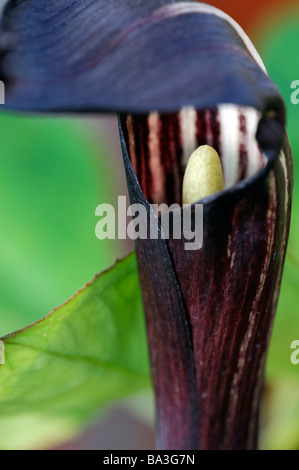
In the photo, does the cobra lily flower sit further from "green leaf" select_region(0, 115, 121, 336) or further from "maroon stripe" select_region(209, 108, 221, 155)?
"green leaf" select_region(0, 115, 121, 336)

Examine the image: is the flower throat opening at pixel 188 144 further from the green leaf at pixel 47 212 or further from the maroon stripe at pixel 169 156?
the green leaf at pixel 47 212

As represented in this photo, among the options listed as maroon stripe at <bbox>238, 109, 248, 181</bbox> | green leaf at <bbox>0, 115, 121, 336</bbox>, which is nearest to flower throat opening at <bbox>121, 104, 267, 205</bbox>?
maroon stripe at <bbox>238, 109, 248, 181</bbox>

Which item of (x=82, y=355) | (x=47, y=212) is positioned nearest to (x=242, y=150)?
(x=82, y=355)

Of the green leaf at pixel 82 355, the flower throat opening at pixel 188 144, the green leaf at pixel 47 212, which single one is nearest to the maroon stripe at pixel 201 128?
the flower throat opening at pixel 188 144

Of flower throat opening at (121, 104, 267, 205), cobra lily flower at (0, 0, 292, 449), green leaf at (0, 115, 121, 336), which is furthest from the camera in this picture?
green leaf at (0, 115, 121, 336)

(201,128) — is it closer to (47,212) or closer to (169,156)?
(169,156)

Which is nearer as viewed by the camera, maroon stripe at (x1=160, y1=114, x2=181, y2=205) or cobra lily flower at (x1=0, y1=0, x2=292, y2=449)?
cobra lily flower at (x1=0, y1=0, x2=292, y2=449)
